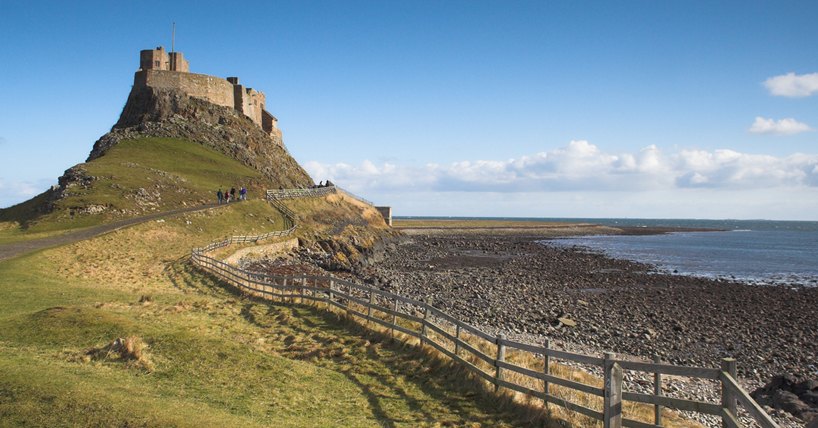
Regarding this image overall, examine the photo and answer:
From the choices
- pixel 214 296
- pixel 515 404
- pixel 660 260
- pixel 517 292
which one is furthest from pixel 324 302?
pixel 660 260

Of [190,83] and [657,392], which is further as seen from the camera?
[190,83]

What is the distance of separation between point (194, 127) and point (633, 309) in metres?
67.0

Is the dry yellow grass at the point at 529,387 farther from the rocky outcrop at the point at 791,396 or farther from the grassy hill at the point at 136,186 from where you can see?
the grassy hill at the point at 136,186

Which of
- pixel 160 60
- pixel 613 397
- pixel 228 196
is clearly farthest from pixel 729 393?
pixel 160 60

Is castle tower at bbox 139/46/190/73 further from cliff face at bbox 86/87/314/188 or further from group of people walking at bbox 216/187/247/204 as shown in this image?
group of people walking at bbox 216/187/247/204

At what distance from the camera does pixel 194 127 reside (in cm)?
7281

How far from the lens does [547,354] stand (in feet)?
29.7

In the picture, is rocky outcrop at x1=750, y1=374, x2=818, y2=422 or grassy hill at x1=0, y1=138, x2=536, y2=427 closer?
grassy hill at x1=0, y1=138, x2=536, y2=427

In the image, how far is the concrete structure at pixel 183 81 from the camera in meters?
74.8

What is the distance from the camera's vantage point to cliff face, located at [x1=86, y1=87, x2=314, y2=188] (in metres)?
69.9

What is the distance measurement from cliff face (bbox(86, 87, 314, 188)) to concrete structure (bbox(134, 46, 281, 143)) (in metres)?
1.24

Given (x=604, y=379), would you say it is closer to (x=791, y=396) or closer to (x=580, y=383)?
(x=580, y=383)

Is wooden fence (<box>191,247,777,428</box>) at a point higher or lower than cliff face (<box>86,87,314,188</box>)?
lower

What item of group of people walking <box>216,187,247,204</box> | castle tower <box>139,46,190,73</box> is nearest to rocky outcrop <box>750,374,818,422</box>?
group of people walking <box>216,187,247,204</box>
